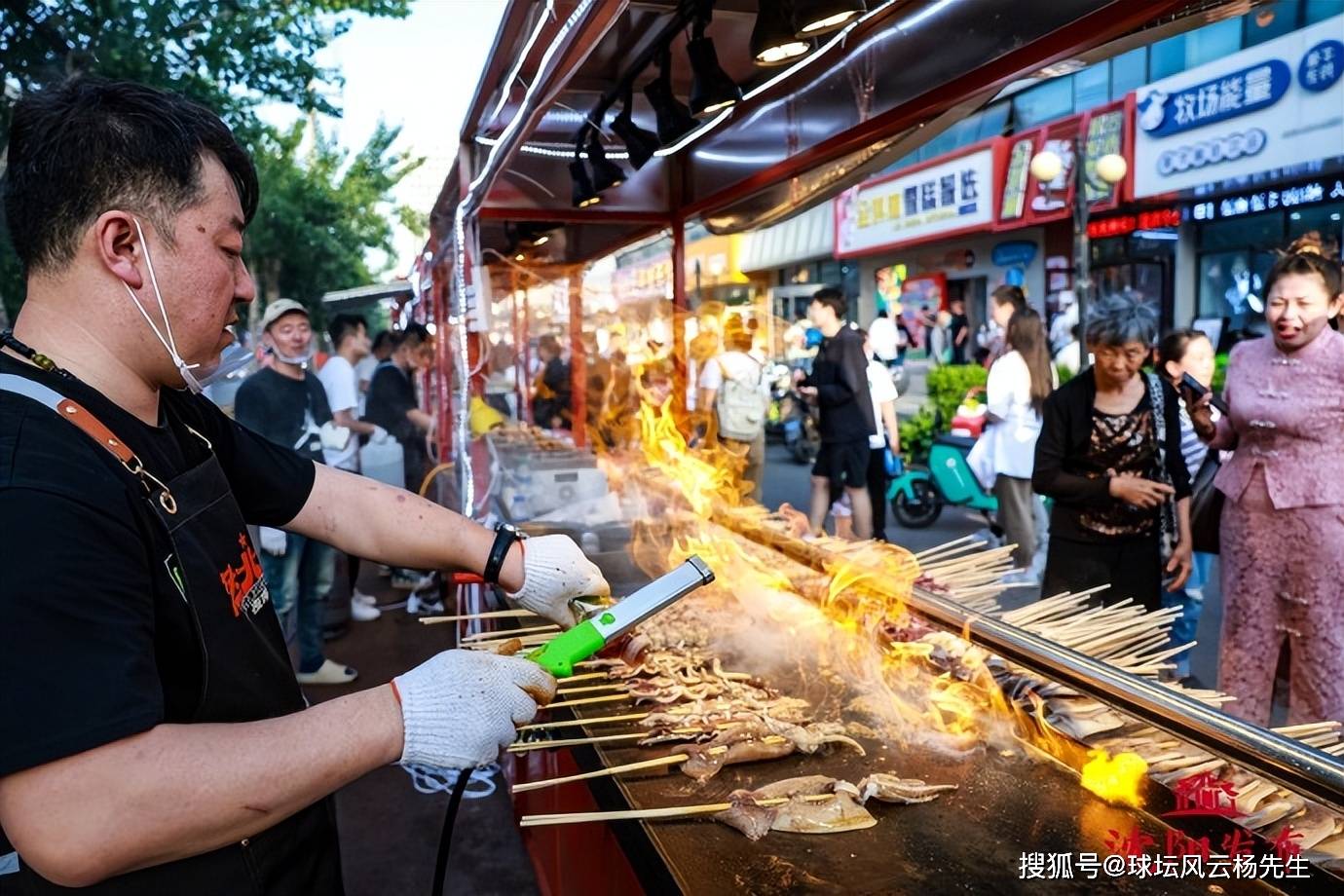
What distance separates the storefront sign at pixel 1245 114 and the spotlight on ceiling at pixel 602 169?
33.2 feet

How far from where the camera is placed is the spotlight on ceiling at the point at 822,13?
10.5ft

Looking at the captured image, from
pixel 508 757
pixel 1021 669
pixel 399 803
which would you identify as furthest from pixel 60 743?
pixel 399 803

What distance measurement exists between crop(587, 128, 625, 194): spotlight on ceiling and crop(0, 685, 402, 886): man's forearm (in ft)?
14.4

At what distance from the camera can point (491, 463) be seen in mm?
6445

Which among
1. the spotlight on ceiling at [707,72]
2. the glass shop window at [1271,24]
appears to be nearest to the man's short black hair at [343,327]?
the spotlight on ceiling at [707,72]

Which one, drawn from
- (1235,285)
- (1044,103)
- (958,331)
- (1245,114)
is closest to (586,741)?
(1245,114)

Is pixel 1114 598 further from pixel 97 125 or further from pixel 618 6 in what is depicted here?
pixel 97 125

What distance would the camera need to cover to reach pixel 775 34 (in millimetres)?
3396

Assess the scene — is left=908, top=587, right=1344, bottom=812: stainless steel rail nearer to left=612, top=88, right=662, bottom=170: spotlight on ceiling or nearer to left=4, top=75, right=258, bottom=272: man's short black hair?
left=4, top=75, right=258, bottom=272: man's short black hair

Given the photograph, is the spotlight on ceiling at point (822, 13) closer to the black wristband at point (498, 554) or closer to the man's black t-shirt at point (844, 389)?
the black wristband at point (498, 554)

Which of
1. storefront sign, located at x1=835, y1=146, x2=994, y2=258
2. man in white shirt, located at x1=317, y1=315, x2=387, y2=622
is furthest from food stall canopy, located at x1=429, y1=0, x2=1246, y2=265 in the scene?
storefront sign, located at x1=835, y1=146, x2=994, y2=258

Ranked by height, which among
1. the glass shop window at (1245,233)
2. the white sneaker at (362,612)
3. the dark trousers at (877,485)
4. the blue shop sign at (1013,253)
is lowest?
the white sneaker at (362,612)

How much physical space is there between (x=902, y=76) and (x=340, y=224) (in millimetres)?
26977

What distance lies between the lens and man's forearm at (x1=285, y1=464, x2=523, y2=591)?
2.20m
